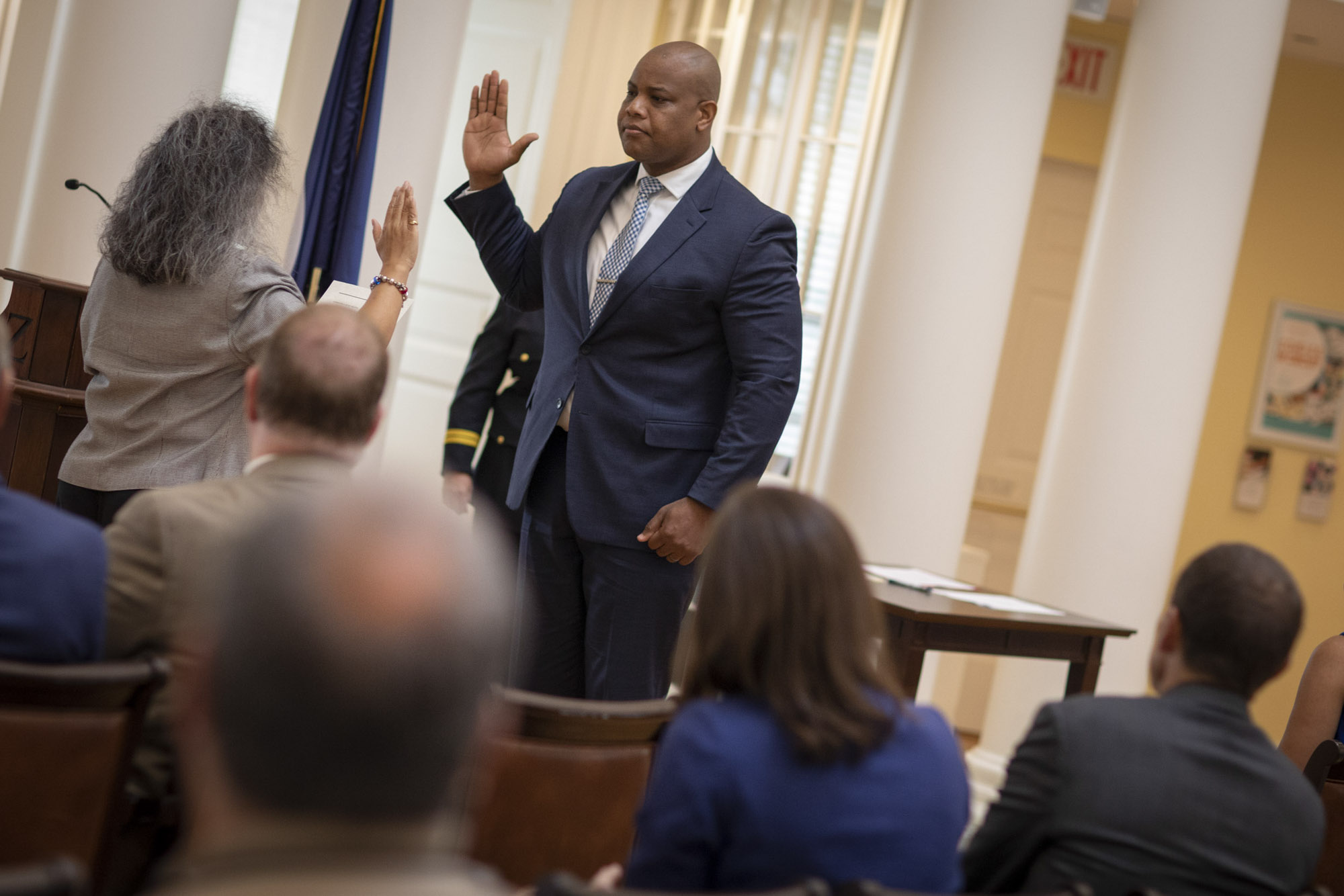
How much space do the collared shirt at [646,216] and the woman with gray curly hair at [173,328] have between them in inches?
23.0

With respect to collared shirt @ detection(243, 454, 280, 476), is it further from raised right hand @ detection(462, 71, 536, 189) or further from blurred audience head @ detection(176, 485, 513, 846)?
raised right hand @ detection(462, 71, 536, 189)

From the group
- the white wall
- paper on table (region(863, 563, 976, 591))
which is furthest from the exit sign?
paper on table (region(863, 563, 976, 591))

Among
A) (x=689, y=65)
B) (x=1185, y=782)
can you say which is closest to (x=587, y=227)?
(x=689, y=65)

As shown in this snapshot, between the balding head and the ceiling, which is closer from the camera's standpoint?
the balding head

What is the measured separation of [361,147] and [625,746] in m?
2.67

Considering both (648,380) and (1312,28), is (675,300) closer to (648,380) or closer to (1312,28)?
(648,380)

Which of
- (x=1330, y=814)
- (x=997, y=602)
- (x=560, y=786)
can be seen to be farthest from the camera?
(x=997, y=602)

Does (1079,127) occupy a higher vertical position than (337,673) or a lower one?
higher

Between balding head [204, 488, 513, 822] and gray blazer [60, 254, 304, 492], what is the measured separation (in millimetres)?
1505

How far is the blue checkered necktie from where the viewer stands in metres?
2.55

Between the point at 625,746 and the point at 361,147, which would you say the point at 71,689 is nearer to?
the point at 625,746

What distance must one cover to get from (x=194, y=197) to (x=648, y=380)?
0.90m

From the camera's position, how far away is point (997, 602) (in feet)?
11.3

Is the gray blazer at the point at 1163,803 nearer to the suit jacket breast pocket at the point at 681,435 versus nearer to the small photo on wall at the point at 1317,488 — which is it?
the suit jacket breast pocket at the point at 681,435
